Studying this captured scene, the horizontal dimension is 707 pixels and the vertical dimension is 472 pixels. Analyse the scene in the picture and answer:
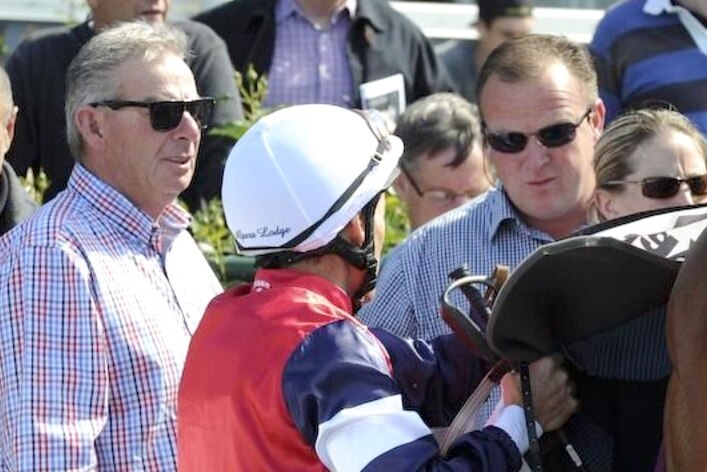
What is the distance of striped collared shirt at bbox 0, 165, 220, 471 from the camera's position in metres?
4.12

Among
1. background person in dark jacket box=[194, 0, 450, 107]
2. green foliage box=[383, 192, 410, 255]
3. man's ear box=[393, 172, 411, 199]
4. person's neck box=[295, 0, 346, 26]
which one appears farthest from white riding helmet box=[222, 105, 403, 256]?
person's neck box=[295, 0, 346, 26]

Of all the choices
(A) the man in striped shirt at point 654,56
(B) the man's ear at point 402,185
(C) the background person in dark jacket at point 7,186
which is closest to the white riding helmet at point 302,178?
(C) the background person in dark jacket at point 7,186

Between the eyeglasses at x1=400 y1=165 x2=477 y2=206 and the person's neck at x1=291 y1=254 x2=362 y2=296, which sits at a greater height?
the person's neck at x1=291 y1=254 x2=362 y2=296

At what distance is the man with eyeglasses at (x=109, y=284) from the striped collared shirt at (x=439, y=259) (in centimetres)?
50

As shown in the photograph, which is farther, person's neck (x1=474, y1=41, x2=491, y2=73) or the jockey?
person's neck (x1=474, y1=41, x2=491, y2=73)

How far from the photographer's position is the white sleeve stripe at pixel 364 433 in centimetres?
313

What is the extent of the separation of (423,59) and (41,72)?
1.79 meters

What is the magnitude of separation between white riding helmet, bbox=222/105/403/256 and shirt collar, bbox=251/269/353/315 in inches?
1.9

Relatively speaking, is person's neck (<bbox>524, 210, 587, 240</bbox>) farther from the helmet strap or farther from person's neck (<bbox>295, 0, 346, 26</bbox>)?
person's neck (<bbox>295, 0, 346, 26</bbox>)

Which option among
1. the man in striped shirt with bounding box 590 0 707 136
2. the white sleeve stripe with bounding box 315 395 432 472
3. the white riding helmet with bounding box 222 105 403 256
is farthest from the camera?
the man in striped shirt with bounding box 590 0 707 136

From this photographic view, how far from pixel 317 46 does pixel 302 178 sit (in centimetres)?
386

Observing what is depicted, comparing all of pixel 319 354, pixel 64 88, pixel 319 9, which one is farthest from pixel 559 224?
pixel 319 9

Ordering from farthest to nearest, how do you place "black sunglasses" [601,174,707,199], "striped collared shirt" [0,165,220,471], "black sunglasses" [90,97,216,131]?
1. "black sunglasses" [90,97,216,131]
2. "black sunglasses" [601,174,707,199]
3. "striped collared shirt" [0,165,220,471]

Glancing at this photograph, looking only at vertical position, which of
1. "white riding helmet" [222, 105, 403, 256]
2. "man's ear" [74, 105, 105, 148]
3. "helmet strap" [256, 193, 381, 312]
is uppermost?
"white riding helmet" [222, 105, 403, 256]
